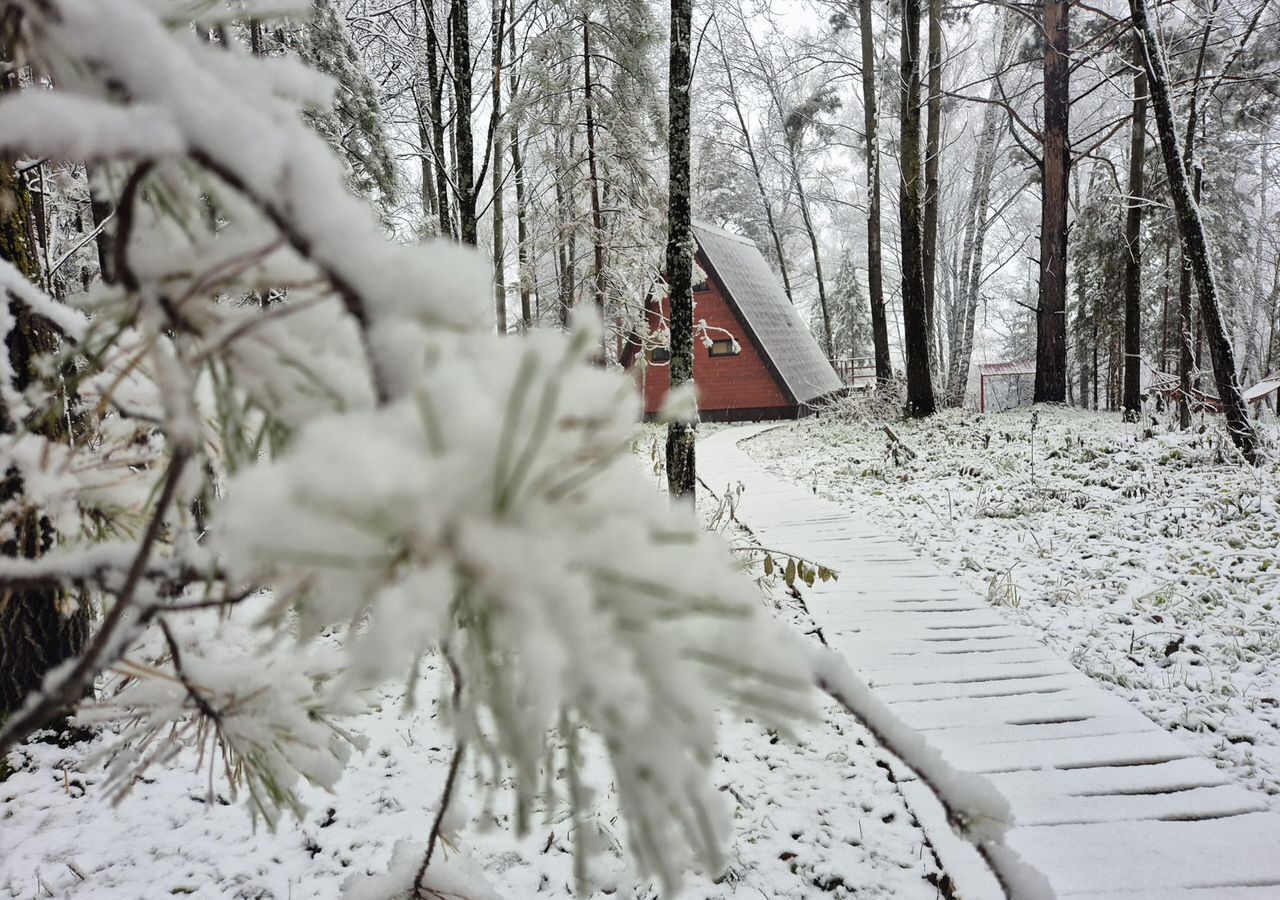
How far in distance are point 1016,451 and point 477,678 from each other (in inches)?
352

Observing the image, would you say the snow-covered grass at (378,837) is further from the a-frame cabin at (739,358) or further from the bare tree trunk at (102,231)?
the a-frame cabin at (739,358)

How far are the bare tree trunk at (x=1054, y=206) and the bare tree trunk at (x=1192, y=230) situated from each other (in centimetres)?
438

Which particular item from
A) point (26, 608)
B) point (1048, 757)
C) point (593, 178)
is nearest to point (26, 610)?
point (26, 608)

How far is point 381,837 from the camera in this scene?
2398 millimetres

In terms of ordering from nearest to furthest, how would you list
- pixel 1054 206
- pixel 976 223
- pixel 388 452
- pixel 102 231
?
pixel 388 452, pixel 102 231, pixel 1054 206, pixel 976 223

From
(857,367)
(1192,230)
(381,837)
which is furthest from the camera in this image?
(857,367)

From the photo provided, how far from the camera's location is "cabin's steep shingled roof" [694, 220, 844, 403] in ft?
52.5

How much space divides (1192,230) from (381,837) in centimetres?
834

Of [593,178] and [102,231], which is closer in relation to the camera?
[102,231]

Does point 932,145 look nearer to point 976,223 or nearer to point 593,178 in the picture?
point 593,178

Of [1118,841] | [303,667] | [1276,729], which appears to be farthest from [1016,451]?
[303,667]

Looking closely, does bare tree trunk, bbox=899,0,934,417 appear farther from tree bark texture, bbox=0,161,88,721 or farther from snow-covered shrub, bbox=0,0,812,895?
snow-covered shrub, bbox=0,0,812,895

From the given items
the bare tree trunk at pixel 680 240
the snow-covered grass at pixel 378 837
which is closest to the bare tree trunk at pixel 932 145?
the bare tree trunk at pixel 680 240

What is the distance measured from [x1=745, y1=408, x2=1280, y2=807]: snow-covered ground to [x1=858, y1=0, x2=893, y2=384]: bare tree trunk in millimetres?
3587
